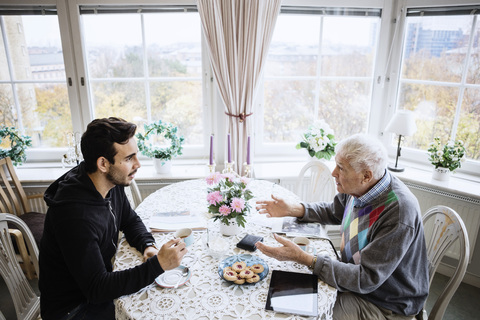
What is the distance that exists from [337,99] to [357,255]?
6.21 ft

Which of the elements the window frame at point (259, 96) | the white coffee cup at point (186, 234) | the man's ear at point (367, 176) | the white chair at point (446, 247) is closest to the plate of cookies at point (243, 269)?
the white coffee cup at point (186, 234)

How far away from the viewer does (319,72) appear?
2988 mm

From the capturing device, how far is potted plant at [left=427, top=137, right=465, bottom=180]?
2506mm

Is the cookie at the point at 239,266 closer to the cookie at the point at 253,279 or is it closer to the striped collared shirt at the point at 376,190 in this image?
the cookie at the point at 253,279

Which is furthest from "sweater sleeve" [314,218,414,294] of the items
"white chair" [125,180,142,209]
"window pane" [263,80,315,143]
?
"window pane" [263,80,315,143]

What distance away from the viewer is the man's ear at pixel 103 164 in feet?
4.56

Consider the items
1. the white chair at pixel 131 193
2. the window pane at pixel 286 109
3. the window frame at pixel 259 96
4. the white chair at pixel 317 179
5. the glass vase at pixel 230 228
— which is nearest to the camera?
the glass vase at pixel 230 228

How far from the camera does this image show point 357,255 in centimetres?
149

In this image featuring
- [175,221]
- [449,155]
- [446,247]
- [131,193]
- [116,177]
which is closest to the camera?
[116,177]

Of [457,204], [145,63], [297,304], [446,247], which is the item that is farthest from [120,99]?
[457,204]

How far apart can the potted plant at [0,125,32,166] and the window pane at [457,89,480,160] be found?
3.55m

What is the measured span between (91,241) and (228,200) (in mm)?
610

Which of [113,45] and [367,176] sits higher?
[113,45]

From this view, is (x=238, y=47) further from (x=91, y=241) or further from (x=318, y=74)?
(x=91, y=241)
